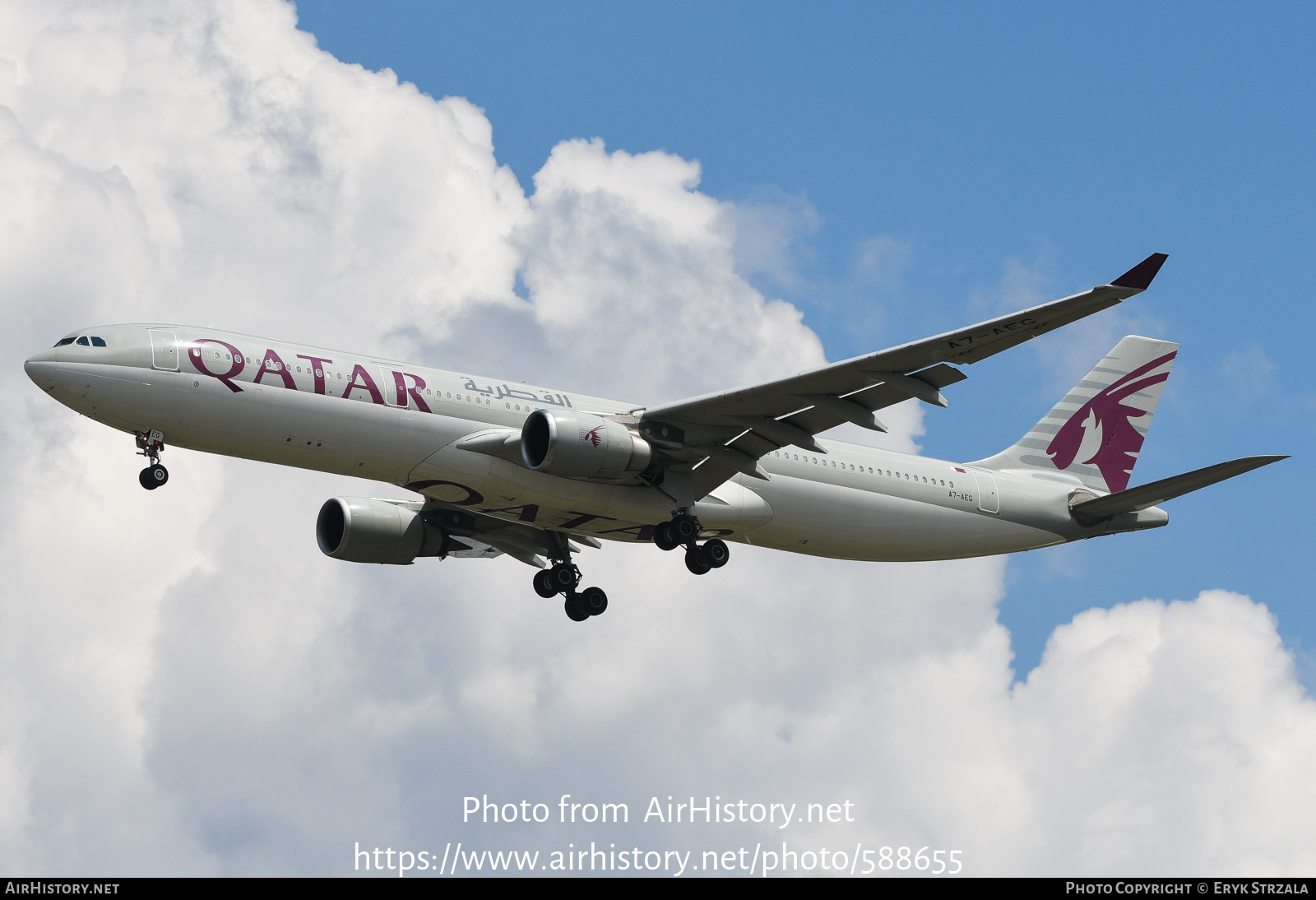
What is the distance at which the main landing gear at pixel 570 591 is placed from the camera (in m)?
41.8

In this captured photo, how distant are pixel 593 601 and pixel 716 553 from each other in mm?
6099

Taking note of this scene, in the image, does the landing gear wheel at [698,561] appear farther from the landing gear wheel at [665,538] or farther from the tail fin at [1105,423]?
the tail fin at [1105,423]

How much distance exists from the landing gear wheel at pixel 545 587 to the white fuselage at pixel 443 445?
4.04m

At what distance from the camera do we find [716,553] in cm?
3694

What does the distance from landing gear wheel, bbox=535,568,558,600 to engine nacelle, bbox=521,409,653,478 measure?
8023 millimetres

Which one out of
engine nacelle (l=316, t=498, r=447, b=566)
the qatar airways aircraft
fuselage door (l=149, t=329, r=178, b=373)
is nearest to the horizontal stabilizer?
the qatar airways aircraft

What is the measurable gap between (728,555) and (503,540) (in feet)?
24.4

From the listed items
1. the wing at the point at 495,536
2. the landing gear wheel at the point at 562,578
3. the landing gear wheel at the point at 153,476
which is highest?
the wing at the point at 495,536

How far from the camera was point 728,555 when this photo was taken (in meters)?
37.2

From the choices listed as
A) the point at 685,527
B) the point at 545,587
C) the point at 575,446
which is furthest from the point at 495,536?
the point at 575,446

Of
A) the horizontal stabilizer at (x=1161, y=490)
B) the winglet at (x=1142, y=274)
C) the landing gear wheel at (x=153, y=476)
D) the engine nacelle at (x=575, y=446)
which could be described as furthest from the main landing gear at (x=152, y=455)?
the horizontal stabilizer at (x=1161, y=490)

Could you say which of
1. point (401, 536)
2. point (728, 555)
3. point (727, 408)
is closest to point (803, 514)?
point (728, 555)

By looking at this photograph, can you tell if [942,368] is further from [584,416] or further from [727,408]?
[584,416]

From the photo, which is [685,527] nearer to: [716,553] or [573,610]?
[716,553]
